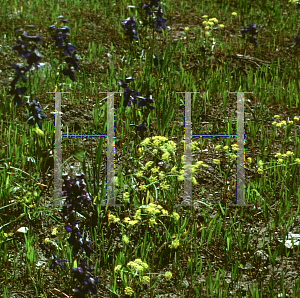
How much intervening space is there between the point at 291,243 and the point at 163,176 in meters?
0.88

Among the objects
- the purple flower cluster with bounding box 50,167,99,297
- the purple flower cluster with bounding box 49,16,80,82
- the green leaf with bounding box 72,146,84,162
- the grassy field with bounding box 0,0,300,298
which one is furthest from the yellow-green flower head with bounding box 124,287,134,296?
the purple flower cluster with bounding box 49,16,80,82

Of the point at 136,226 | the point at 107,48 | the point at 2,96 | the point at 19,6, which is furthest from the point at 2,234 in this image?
the point at 19,6

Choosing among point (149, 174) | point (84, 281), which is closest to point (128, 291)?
point (84, 281)

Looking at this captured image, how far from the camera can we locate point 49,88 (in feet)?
12.6

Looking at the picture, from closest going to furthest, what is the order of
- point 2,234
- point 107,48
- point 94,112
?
point 2,234 → point 94,112 → point 107,48

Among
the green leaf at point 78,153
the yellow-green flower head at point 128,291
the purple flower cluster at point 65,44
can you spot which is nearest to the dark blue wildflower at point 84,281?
the yellow-green flower head at point 128,291

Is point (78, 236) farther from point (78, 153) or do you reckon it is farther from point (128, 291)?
point (78, 153)

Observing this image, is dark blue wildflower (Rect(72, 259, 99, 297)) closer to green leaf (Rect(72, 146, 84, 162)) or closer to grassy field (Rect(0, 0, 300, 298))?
grassy field (Rect(0, 0, 300, 298))

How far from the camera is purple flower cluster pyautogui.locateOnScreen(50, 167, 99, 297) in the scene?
1.95 meters

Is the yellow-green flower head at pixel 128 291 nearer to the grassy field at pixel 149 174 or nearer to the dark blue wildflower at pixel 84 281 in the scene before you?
the grassy field at pixel 149 174

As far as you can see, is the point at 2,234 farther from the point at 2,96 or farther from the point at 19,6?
the point at 19,6

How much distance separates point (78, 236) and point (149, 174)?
0.85m

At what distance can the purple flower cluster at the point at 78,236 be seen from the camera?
1.95 meters

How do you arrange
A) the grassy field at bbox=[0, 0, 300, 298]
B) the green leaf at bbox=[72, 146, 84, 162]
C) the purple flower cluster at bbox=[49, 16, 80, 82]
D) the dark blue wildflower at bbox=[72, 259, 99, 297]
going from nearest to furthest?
the dark blue wildflower at bbox=[72, 259, 99, 297] → the grassy field at bbox=[0, 0, 300, 298] → the green leaf at bbox=[72, 146, 84, 162] → the purple flower cluster at bbox=[49, 16, 80, 82]
